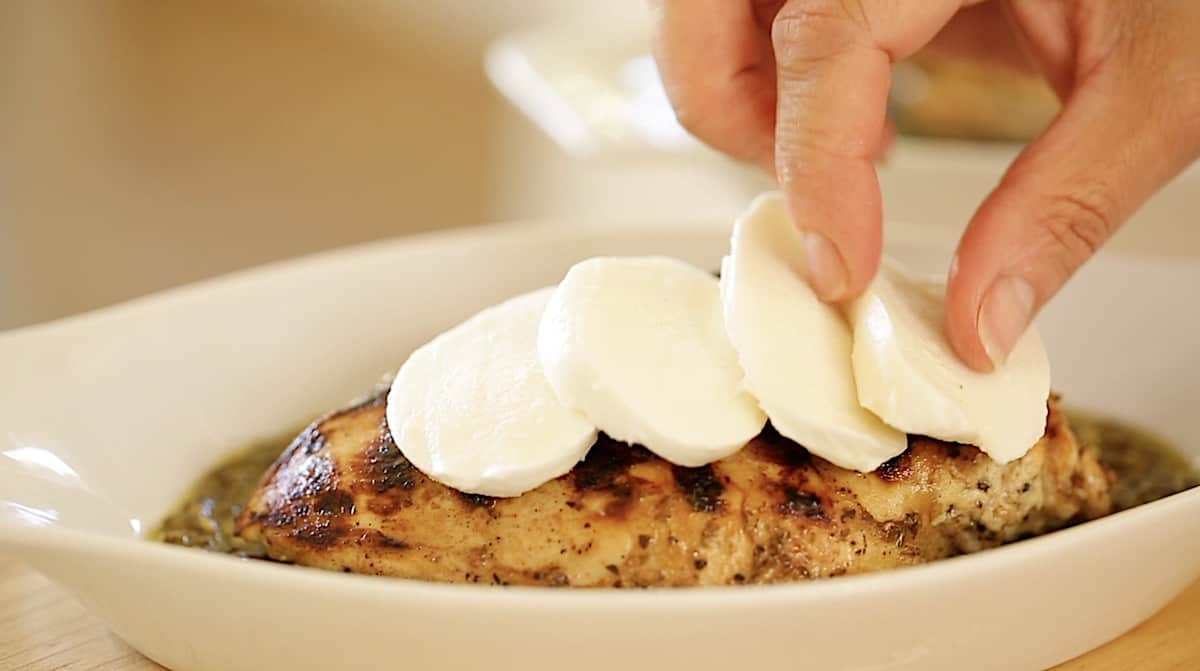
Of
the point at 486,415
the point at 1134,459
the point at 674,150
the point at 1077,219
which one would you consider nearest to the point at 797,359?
the point at 486,415

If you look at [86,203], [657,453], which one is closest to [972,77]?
[657,453]

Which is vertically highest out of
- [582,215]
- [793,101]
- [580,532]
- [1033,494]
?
[793,101]

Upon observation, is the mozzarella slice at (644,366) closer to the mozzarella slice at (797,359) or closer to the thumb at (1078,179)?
the mozzarella slice at (797,359)

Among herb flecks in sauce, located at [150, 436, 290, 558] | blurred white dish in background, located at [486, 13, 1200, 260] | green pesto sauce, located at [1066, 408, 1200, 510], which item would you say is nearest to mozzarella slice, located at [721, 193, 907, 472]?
green pesto sauce, located at [1066, 408, 1200, 510]

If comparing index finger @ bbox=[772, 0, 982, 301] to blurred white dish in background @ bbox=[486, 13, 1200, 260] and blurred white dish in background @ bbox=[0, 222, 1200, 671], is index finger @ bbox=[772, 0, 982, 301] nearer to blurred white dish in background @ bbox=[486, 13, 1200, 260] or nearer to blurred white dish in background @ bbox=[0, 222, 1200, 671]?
blurred white dish in background @ bbox=[0, 222, 1200, 671]

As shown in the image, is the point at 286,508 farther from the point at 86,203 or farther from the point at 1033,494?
the point at 86,203

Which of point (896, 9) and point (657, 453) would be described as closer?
point (657, 453)

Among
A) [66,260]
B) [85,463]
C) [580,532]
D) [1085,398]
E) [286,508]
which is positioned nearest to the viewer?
[580,532]

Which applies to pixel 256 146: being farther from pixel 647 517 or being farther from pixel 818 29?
pixel 647 517
